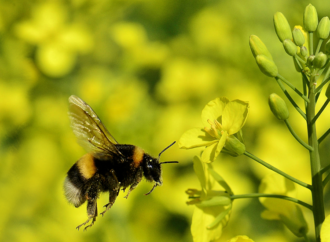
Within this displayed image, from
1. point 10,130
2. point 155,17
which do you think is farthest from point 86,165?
point 155,17

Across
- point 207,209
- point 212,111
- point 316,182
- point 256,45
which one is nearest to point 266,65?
point 256,45

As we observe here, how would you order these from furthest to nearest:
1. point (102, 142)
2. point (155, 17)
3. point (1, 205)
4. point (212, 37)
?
point (155, 17), point (212, 37), point (1, 205), point (102, 142)

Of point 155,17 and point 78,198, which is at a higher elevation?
point 155,17

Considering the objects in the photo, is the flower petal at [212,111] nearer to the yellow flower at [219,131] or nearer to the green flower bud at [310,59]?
the yellow flower at [219,131]

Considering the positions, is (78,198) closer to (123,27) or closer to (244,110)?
(244,110)

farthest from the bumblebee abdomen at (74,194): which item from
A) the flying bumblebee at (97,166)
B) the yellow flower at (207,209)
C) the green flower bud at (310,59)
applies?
the green flower bud at (310,59)

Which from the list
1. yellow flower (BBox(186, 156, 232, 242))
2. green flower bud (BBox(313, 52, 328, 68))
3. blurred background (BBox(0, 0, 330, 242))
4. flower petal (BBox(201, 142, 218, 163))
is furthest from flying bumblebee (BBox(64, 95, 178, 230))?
blurred background (BBox(0, 0, 330, 242))
